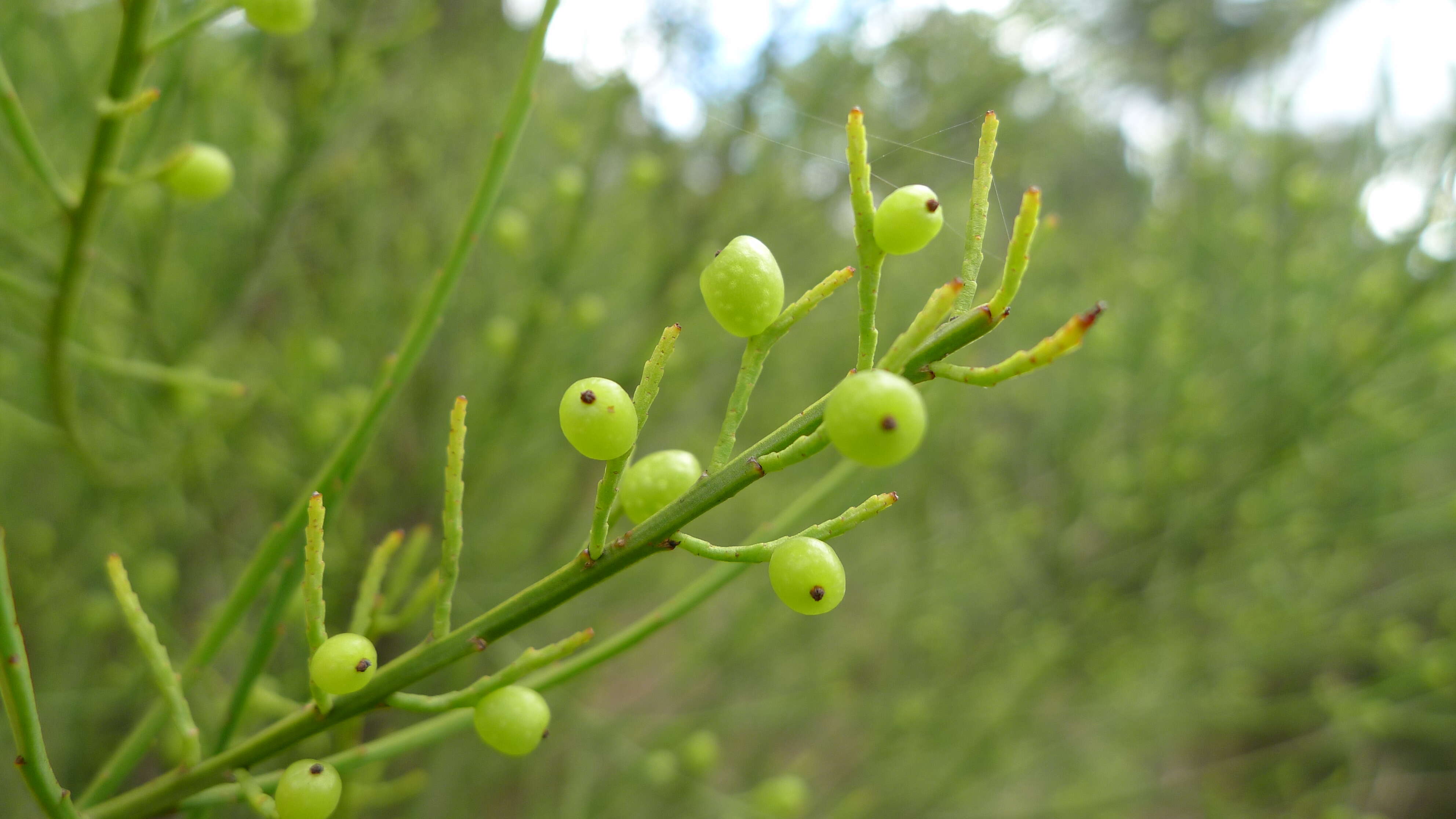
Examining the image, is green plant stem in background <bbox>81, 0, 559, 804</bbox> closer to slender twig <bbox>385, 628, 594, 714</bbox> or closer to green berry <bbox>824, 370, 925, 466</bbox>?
slender twig <bbox>385, 628, 594, 714</bbox>

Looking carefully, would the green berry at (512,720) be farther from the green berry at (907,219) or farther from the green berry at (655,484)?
the green berry at (907,219)

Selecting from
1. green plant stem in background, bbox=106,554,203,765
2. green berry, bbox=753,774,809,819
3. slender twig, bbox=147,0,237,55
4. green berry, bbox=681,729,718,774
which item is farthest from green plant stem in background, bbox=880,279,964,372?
green berry, bbox=681,729,718,774

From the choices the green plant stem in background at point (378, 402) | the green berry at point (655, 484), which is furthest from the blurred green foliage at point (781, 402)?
the green berry at point (655, 484)

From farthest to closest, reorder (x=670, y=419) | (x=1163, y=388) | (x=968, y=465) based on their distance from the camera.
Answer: (x=968, y=465) → (x=1163, y=388) → (x=670, y=419)

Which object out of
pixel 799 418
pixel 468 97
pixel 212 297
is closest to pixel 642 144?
pixel 468 97

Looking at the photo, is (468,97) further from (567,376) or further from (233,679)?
(233,679)

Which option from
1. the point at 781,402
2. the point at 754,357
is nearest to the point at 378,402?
the point at 754,357

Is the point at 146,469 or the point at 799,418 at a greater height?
the point at 146,469
